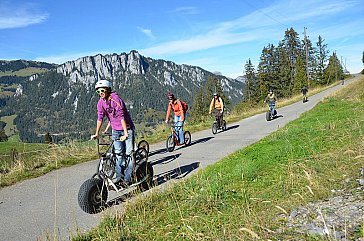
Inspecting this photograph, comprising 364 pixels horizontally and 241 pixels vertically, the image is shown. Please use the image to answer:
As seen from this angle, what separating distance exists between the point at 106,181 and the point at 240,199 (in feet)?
8.58

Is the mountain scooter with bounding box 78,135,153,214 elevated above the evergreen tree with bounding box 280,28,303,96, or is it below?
below

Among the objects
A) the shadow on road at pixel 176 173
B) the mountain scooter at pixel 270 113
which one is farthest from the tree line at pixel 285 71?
the shadow on road at pixel 176 173

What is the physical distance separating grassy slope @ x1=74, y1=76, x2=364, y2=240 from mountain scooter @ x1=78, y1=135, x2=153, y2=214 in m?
0.77

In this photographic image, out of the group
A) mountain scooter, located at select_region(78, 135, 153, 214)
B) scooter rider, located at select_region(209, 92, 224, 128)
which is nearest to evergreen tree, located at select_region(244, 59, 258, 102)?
scooter rider, located at select_region(209, 92, 224, 128)

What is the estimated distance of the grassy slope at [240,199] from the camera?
4.22 metres

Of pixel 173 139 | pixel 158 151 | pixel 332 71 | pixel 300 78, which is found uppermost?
pixel 332 71

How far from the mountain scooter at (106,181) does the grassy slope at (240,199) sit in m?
0.77

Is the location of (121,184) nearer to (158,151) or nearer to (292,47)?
(158,151)

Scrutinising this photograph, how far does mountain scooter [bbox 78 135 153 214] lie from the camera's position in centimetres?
566

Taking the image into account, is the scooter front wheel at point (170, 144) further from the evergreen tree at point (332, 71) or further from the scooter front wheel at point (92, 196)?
the evergreen tree at point (332, 71)

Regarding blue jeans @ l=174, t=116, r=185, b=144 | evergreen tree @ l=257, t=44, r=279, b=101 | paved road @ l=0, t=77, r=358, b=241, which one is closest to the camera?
paved road @ l=0, t=77, r=358, b=241

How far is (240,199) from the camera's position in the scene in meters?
5.43

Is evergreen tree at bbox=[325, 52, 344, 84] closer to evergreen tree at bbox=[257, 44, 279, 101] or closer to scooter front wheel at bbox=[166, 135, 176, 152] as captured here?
evergreen tree at bbox=[257, 44, 279, 101]

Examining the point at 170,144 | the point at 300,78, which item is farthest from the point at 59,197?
the point at 300,78
